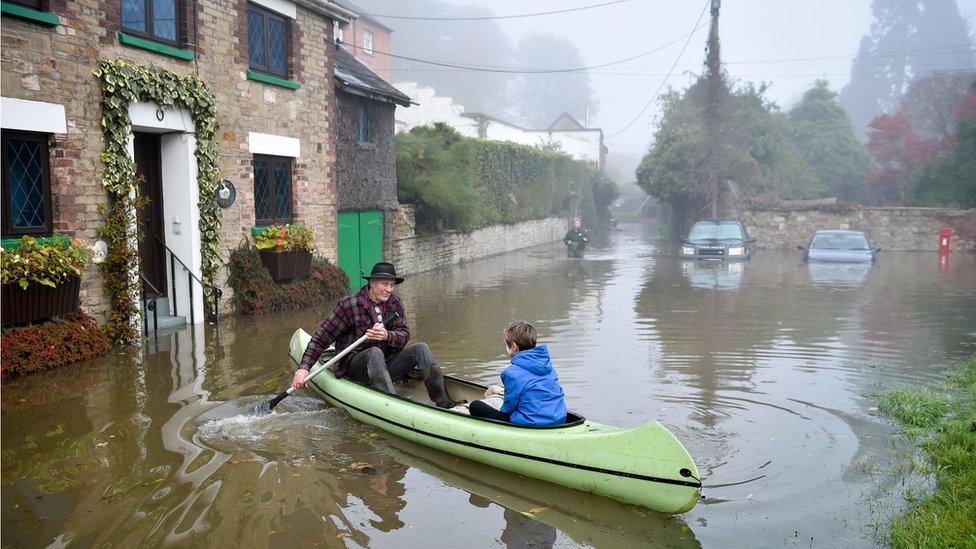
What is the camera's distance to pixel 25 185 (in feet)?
31.4

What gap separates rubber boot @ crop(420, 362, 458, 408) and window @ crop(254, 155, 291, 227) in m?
7.29

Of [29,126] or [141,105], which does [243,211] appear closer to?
[141,105]

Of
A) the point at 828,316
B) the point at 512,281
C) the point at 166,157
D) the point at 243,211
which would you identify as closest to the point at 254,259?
the point at 243,211

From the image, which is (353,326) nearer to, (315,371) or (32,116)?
(315,371)

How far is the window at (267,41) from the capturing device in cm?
1354

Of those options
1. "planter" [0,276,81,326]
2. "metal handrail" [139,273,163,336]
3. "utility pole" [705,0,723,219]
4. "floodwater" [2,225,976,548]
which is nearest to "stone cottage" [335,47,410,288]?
"floodwater" [2,225,976,548]

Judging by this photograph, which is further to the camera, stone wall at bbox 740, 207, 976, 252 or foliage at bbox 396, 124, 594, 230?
stone wall at bbox 740, 207, 976, 252

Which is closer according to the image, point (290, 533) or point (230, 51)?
point (290, 533)

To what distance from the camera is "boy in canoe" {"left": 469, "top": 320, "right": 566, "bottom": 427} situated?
6.21 m

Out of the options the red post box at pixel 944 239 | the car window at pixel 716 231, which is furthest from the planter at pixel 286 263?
the red post box at pixel 944 239

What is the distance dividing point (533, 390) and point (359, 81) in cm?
1235

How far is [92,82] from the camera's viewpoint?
10211 mm

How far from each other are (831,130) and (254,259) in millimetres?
37763

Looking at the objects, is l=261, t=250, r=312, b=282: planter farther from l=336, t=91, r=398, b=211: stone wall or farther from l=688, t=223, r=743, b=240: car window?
l=688, t=223, r=743, b=240: car window
